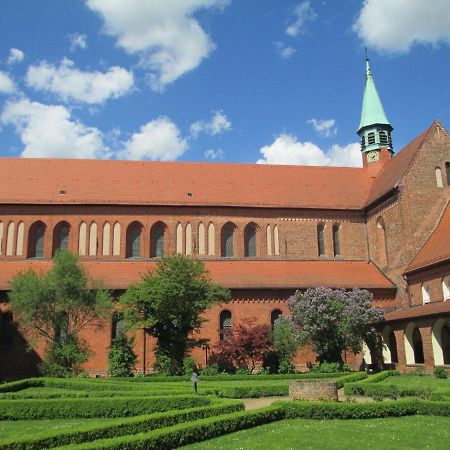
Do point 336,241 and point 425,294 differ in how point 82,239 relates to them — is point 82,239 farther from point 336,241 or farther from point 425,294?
point 425,294

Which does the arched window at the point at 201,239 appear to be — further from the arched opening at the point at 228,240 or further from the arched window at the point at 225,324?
the arched window at the point at 225,324

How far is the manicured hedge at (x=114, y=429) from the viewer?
9984 mm

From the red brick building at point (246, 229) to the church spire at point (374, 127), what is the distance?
2281 mm

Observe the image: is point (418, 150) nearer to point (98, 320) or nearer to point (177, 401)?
point (98, 320)

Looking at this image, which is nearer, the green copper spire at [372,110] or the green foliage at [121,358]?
the green foliage at [121,358]

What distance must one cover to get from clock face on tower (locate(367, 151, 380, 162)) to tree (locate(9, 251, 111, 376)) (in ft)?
86.5

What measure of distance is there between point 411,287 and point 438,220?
489cm

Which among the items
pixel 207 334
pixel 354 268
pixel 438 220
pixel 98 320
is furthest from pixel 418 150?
pixel 98 320

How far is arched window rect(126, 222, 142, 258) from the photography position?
3703cm

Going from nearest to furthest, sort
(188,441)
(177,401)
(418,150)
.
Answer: (188,441)
(177,401)
(418,150)

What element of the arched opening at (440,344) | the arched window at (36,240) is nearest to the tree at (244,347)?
the arched opening at (440,344)

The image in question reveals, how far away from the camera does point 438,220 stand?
111 ft

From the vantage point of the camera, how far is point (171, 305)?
93.8ft

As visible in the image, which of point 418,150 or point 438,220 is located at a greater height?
point 418,150
